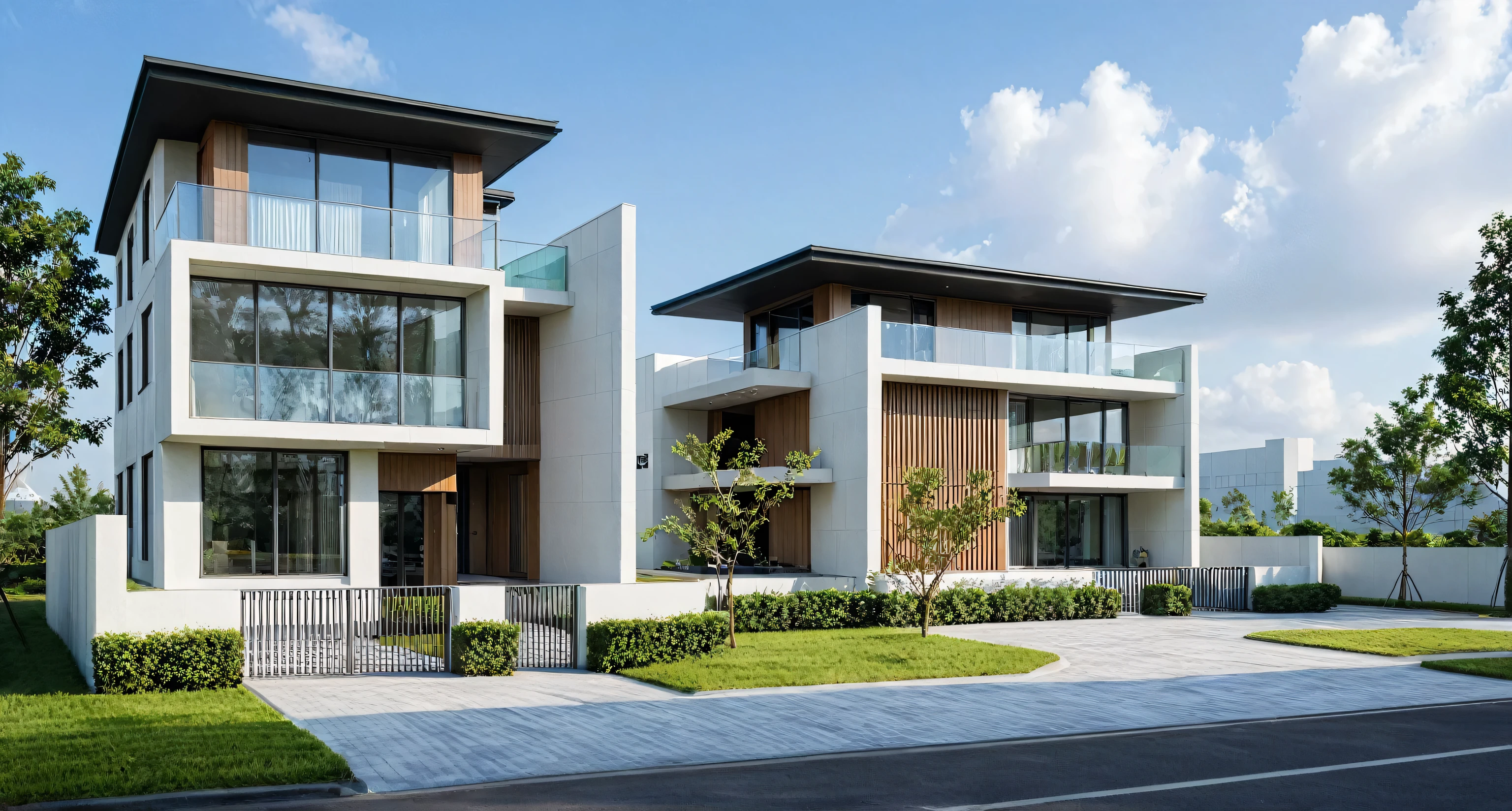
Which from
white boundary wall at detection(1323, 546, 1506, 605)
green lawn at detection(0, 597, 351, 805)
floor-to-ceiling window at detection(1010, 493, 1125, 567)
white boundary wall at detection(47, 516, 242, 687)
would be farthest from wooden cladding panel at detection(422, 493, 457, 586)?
white boundary wall at detection(1323, 546, 1506, 605)

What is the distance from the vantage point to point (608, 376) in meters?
21.4

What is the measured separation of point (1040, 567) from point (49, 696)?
23.2 meters

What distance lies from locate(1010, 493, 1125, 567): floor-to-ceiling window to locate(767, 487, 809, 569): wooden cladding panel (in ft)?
18.8

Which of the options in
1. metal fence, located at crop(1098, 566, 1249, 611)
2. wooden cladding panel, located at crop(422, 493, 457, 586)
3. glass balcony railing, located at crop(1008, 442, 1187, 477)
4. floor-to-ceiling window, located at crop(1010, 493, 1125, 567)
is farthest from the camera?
floor-to-ceiling window, located at crop(1010, 493, 1125, 567)

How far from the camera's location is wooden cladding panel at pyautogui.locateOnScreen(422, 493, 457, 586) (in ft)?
72.1

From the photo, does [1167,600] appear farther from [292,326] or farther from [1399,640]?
[292,326]

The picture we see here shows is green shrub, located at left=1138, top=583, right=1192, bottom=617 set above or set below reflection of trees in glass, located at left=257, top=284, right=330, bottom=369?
below

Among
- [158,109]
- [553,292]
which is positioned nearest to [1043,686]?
[553,292]

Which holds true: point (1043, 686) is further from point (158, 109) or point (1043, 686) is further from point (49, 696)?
point (158, 109)

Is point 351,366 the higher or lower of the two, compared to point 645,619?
higher

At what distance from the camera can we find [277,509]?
19.7 m

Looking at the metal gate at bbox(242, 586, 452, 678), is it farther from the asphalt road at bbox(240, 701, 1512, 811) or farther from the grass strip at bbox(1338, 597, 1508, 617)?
the grass strip at bbox(1338, 597, 1508, 617)

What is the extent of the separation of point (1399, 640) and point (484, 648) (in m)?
17.0

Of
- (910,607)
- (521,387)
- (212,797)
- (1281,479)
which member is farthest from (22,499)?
(1281,479)
